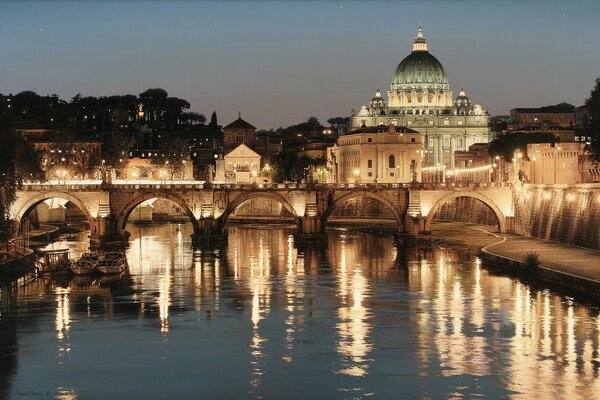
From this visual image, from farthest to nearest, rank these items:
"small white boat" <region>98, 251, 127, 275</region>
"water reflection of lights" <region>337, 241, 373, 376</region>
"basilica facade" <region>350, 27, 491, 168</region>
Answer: "basilica facade" <region>350, 27, 491, 168</region>
"small white boat" <region>98, 251, 127, 275</region>
"water reflection of lights" <region>337, 241, 373, 376</region>

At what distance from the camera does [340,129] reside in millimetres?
199375

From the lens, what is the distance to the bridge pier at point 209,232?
86.7 meters

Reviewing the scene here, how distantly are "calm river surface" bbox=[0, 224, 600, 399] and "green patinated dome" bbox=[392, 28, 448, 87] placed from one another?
425 ft

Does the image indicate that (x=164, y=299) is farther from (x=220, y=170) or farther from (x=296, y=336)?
(x=220, y=170)

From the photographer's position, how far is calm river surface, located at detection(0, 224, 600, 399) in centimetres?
3734

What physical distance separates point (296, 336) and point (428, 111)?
15187cm

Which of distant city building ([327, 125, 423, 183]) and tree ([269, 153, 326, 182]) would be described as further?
distant city building ([327, 125, 423, 183])

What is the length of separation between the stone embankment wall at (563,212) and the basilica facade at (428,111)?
341ft

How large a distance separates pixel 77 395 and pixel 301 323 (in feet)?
45.7

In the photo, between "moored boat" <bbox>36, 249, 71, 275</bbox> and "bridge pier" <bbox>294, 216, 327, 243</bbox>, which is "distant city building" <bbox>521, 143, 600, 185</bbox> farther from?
"moored boat" <bbox>36, 249, 71, 275</bbox>

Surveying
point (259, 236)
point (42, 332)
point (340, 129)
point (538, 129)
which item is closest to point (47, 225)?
point (259, 236)

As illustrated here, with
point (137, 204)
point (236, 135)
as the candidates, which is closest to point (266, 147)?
point (236, 135)

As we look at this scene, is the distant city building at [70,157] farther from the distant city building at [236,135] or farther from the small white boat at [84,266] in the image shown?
the small white boat at [84,266]

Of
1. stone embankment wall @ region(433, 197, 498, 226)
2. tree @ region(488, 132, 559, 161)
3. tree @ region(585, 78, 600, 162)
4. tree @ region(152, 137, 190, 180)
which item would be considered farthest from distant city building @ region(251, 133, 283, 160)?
tree @ region(585, 78, 600, 162)
